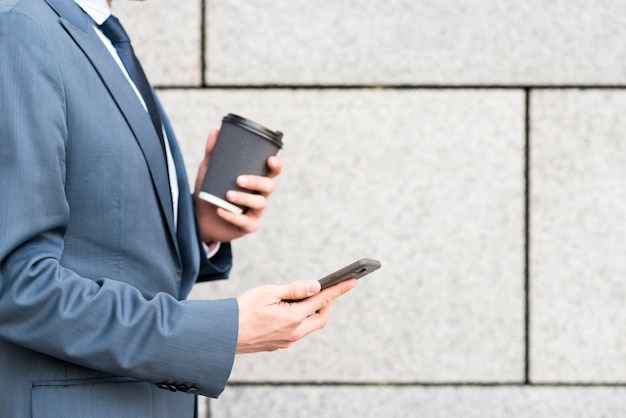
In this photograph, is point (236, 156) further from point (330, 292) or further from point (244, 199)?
point (330, 292)

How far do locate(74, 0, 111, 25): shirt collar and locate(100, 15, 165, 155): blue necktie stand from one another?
0.04ft

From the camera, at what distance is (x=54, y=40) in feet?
4.57

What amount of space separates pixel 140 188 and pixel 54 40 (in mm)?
327

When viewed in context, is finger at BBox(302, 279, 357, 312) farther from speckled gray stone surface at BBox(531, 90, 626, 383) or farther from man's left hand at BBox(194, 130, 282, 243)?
speckled gray stone surface at BBox(531, 90, 626, 383)

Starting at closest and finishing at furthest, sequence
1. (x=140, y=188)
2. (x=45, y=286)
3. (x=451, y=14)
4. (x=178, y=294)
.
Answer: (x=45, y=286)
(x=140, y=188)
(x=178, y=294)
(x=451, y=14)

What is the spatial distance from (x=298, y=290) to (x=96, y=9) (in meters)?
0.78

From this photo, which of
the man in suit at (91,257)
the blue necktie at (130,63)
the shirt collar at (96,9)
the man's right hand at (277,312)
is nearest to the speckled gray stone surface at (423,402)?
the man in suit at (91,257)

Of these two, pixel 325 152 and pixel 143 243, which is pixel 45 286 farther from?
pixel 325 152

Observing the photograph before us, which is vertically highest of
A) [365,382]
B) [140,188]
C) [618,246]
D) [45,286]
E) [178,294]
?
[140,188]

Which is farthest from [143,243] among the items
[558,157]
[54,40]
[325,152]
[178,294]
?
[558,157]

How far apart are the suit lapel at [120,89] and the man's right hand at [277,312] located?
29cm

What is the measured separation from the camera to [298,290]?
1.48m

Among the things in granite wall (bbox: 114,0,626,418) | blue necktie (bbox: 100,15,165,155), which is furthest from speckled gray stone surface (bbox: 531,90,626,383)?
blue necktie (bbox: 100,15,165,155)

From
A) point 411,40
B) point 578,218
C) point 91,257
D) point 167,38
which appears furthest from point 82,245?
point 578,218
